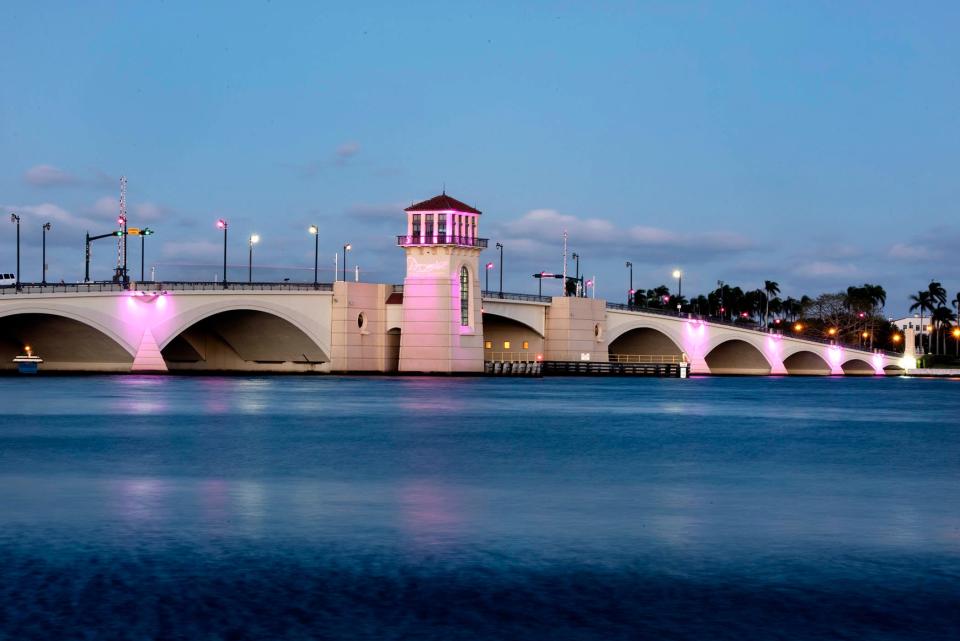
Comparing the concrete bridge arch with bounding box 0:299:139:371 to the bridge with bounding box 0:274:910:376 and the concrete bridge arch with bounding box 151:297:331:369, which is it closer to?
the bridge with bounding box 0:274:910:376

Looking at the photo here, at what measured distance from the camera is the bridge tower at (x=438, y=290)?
121m

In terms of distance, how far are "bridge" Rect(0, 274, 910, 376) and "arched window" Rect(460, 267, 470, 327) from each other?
27.0 inches

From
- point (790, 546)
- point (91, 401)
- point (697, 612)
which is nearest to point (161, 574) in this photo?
point (697, 612)

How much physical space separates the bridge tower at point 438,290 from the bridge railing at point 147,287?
8441 millimetres

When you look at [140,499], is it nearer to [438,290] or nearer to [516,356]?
[438,290]

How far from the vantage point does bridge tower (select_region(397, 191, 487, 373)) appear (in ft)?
396

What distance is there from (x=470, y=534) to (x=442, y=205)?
328 ft

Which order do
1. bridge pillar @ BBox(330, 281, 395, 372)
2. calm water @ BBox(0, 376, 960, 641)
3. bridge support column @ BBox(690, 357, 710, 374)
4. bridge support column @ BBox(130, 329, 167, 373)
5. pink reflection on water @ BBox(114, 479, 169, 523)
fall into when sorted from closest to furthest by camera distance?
calm water @ BBox(0, 376, 960, 641) < pink reflection on water @ BBox(114, 479, 169, 523) < bridge support column @ BBox(130, 329, 167, 373) < bridge pillar @ BBox(330, 281, 395, 372) < bridge support column @ BBox(690, 357, 710, 374)

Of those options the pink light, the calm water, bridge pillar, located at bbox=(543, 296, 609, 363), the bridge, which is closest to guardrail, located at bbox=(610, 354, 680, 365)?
the bridge

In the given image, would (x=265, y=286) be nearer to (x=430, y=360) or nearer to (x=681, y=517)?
(x=430, y=360)

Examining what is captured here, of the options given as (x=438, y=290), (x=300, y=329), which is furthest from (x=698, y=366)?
(x=300, y=329)

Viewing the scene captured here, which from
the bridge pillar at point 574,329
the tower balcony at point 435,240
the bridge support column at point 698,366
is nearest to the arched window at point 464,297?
the tower balcony at point 435,240

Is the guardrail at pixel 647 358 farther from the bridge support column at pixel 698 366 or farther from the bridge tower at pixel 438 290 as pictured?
the bridge tower at pixel 438 290

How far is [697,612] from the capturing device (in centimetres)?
1712
